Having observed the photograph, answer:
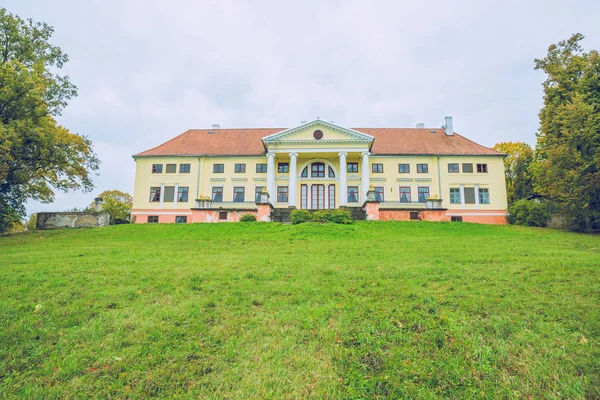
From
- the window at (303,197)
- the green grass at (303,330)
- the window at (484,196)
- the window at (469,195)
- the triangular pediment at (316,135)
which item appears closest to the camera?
the green grass at (303,330)

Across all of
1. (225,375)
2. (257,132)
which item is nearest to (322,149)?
(257,132)

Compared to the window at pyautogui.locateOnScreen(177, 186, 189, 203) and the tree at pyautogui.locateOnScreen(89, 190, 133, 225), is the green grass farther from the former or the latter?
the tree at pyautogui.locateOnScreen(89, 190, 133, 225)

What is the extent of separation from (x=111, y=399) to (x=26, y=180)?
24.2m

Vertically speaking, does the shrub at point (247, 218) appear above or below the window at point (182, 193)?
below

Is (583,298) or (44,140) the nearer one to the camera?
(583,298)

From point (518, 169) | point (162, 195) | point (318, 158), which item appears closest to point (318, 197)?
point (318, 158)

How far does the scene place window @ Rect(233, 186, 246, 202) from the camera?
34.6m

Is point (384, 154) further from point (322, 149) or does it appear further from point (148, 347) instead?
point (148, 347)

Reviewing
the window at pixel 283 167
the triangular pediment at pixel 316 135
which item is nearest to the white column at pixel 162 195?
the triangular pediment at pixel 316 135

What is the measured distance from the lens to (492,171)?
33812 mm

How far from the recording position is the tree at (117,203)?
1768 inches

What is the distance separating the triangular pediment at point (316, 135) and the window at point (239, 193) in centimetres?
540

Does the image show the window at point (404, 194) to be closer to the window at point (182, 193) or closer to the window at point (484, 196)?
the window at point (484, 196)

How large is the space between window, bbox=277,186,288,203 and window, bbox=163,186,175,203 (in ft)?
33.4
